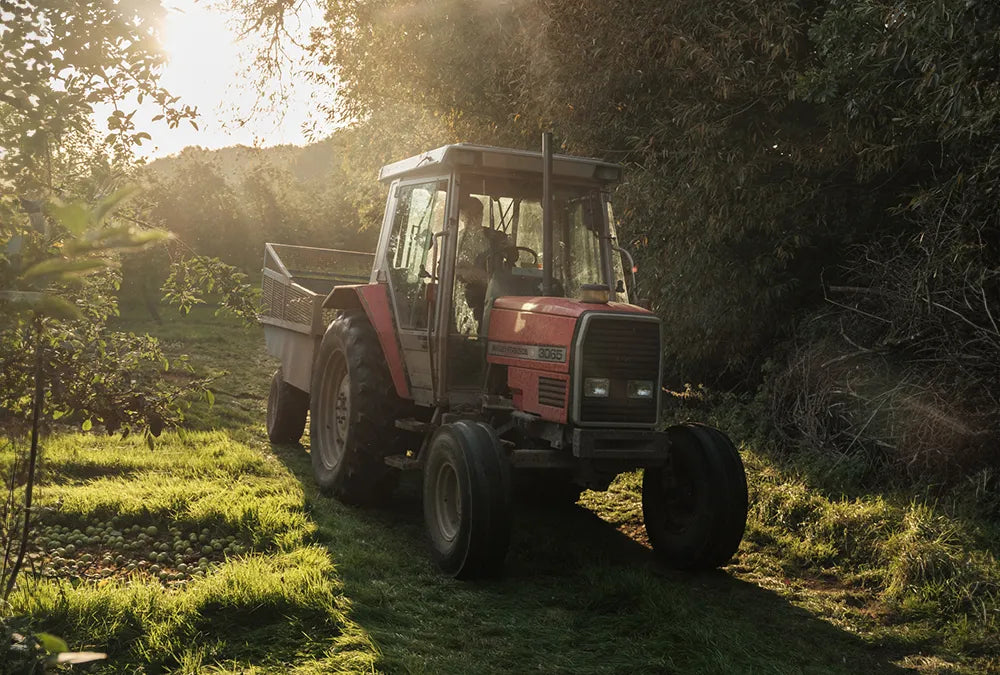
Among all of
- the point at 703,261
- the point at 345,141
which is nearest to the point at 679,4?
the point at 703,261

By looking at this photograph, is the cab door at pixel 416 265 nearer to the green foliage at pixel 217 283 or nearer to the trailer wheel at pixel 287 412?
the green foliage at pixel 217 283

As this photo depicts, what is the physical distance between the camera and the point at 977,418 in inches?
248

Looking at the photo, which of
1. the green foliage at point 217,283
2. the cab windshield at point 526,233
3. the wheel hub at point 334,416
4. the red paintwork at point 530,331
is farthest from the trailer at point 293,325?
the green foliage at point 217,283

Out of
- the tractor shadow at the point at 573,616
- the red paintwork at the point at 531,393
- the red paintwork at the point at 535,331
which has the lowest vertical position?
the tractor shadow at the point at 573,616

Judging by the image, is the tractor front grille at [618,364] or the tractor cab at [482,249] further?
the tractor cab at [482,249]

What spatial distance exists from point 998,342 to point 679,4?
3.48 meters

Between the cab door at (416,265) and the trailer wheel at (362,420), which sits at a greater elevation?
the cab door at (416,265)

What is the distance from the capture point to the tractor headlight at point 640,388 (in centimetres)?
542

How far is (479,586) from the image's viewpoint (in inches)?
200

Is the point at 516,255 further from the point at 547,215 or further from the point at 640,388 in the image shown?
the point at 640,388

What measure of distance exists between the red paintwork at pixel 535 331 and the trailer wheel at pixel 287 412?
342 cm

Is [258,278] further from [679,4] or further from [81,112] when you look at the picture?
[81,112]

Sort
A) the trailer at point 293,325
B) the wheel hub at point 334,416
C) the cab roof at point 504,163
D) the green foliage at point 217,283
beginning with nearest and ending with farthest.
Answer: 1. the green foliage at point 217,283
2. the cab roof at point 504,163
3. the wheel hub at point 334,416
4. the trailer at point 293,325

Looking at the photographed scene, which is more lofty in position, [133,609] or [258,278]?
[258,278]
